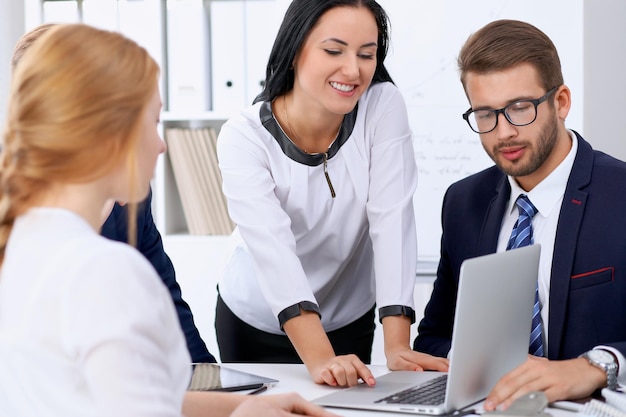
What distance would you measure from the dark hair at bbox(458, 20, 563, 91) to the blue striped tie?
0.88ft

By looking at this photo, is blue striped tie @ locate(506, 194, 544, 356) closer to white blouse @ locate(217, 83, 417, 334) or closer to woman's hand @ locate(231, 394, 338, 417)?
Result: white blouse @ locate(217, 83, 417, 334)

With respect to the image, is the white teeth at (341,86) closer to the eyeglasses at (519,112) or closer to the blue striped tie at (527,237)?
the eyeglasses at (519,112)

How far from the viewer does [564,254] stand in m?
1.77

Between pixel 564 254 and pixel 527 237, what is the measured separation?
0.10m

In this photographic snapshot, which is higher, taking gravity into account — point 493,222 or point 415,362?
point 493,222

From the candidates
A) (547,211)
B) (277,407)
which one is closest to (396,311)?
(547,211)

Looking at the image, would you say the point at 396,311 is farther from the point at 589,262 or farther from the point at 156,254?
the point at 156,254

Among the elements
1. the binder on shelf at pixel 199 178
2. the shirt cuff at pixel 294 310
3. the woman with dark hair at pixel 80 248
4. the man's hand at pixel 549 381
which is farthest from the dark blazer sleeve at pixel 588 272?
the binder on shelf at pixel 199 178

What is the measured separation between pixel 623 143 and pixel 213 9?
1.50m

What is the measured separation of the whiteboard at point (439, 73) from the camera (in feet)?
9.25

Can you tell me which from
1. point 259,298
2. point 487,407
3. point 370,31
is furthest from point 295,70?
point 487,407

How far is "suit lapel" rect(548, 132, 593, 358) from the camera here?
5.78 ft

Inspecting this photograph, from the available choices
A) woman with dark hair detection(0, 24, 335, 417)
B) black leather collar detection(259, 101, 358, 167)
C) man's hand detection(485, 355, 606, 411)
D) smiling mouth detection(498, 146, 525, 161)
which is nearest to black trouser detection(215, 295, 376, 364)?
black leather collar detection(259, 101, 358, 167)

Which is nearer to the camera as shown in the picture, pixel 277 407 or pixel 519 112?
pixel 277 407
